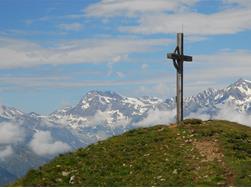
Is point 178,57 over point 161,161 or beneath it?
over

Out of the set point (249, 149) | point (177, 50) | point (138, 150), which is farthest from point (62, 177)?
point (177, 50)

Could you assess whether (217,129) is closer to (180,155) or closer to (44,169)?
(180,155)

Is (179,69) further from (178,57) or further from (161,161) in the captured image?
(161,161)

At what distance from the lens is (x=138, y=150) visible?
45438 millimetres

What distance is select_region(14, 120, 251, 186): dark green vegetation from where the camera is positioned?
37.6 meters

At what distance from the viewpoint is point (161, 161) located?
137 ft

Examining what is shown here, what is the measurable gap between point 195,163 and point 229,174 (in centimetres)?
376

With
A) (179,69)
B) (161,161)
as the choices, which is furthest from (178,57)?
(161,161)

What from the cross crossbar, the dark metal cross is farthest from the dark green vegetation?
the cross crossbar

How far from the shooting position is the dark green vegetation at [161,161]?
3759 centimetres

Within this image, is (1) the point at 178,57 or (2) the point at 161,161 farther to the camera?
(1) the point at 178,57

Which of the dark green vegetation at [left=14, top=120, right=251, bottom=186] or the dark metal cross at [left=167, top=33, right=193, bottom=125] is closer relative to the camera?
the dark green vegetation at [left=14, top=120, right=251, bottom=186]

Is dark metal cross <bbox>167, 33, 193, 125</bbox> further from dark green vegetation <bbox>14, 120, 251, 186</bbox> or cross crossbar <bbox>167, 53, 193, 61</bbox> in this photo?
dark green vegetation <bbox>14, 120, 251, 186</bbox>

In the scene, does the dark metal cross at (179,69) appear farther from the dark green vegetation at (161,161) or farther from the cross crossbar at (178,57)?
the dark green vegetation at (161,161)
